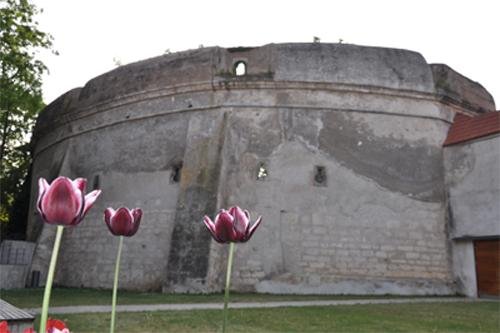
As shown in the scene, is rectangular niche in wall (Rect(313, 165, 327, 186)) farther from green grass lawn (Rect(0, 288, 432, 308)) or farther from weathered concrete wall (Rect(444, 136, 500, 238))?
weathered concrete wall (Rect(444, 136, 500, 238))

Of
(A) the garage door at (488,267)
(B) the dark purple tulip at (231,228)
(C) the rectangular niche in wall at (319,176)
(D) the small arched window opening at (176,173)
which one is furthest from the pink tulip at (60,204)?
(A) the garage door at (488,267)

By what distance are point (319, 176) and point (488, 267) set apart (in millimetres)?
4929

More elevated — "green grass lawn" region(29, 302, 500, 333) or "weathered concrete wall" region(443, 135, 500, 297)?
"weathered concrete wall" region(443, 135, 500, 297)

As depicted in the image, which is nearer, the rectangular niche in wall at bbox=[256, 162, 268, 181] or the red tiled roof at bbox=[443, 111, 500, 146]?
the rectangular niche in wall at bbox=[256, 162, 268, 181]

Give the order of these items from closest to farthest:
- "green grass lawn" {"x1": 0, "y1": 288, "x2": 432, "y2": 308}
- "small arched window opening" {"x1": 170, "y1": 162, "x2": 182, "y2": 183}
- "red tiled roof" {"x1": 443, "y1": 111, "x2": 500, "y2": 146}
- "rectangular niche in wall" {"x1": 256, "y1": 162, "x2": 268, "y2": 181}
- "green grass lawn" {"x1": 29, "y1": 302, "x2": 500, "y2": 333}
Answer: "green grass lawn" {"x1": 29, "y1": 302, "x2": 500, "y2": 333} → "green grass lawn" {"x1": 0, "y1": 288, "x2": 432, "y2": 308} → "rectangular niche in wall" {"x1": 256, "y1": 162, "x2": 268, "y2": 181} → "red tiled roof" {"x1": 443, "y1": 111, "x2": 500, "y2": 146} → "small arched window opening" {"x1": 170, "y1": 162, "x2": 182, "y2": 183}

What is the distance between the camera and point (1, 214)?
21.3 m

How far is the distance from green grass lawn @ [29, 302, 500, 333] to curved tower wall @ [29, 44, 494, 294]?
11.3ft

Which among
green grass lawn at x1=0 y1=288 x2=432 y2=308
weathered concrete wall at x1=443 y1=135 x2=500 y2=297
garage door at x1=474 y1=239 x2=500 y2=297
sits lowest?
green grass lawn at x1=0 y1=288 x2=432 y2=308

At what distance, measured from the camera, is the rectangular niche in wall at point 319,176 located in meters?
13.1

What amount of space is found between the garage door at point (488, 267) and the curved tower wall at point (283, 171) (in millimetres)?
813

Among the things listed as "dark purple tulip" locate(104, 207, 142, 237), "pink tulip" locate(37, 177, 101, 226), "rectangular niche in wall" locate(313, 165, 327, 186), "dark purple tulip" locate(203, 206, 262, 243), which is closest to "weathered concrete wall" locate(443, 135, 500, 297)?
"rectangular niche in wall" locate(313, 165, 327, 186)

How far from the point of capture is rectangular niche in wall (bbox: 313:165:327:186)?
43.0ft

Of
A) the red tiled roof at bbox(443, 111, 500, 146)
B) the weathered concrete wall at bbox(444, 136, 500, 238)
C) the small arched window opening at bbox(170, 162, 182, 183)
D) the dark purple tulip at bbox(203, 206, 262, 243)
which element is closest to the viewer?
the dark purple tulip at bbox(203, 206, 262, 243)

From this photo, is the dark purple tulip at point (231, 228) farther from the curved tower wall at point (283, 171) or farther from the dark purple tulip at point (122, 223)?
the curved tower wall at point (283, 171)
